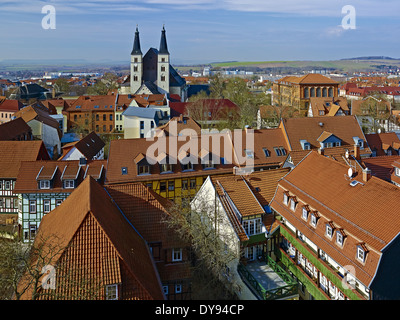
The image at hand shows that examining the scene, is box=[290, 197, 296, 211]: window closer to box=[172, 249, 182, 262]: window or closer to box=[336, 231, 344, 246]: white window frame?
box=[336, 231, 344, 246]: white window frame

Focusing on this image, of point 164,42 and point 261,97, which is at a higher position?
point 164,42

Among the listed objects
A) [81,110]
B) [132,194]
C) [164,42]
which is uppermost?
[164,42]

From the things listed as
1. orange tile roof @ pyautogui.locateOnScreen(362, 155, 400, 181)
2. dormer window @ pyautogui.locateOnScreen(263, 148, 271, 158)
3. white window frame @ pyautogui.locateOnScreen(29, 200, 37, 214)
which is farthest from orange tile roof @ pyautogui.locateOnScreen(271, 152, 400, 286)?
white window frame @ pyautogui.locateOnScreen(29, 200, 37, 214)

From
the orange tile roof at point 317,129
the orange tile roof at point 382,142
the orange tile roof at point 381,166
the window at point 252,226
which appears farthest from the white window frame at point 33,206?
the orange tile roof at point 382,142

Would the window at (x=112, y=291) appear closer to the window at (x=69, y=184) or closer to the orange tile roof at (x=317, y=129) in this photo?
the window at (x=69, y=184)
